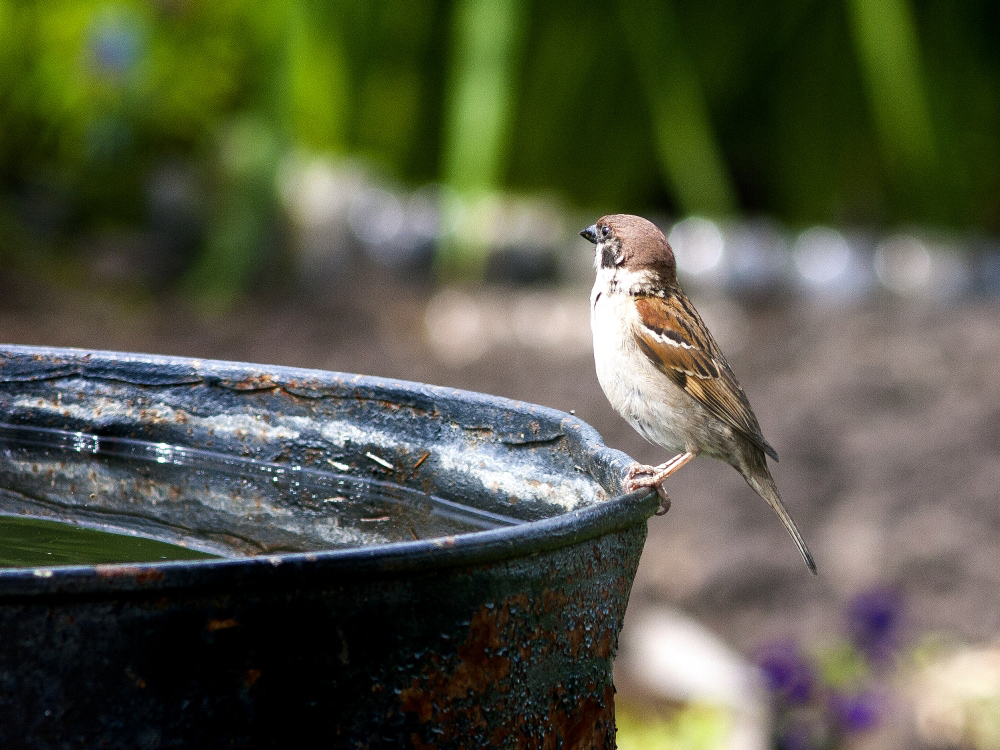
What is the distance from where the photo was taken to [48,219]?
784 centimetres

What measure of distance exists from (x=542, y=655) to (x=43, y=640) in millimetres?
519

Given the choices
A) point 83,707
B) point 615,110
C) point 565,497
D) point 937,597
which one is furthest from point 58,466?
point 615,110

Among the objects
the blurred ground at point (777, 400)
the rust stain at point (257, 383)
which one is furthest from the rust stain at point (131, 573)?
the blurred ground at point (777, 400)

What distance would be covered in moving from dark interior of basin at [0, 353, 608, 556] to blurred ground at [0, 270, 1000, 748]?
2.81 meters

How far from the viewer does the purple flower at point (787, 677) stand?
11.9ft

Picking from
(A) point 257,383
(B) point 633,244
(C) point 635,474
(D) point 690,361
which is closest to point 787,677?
(D) point 690,361

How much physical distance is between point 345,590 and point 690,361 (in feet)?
5.82

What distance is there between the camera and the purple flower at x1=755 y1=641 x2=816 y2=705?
11.9 feet

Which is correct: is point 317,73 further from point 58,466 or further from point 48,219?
point 58,466

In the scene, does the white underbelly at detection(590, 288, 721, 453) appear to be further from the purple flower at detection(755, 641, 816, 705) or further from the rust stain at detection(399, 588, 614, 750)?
the rust stain at detection(399, 588, 614, 750)

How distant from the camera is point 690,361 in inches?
112

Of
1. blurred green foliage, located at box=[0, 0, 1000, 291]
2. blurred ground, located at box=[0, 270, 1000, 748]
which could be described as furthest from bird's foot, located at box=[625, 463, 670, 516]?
blurred green foliage, located at box=[0, 0, 1000, 291]

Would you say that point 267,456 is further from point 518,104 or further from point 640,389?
point 518,104

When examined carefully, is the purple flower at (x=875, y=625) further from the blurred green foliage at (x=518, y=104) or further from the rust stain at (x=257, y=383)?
the blurred green foliage at (x=518, y=104)
